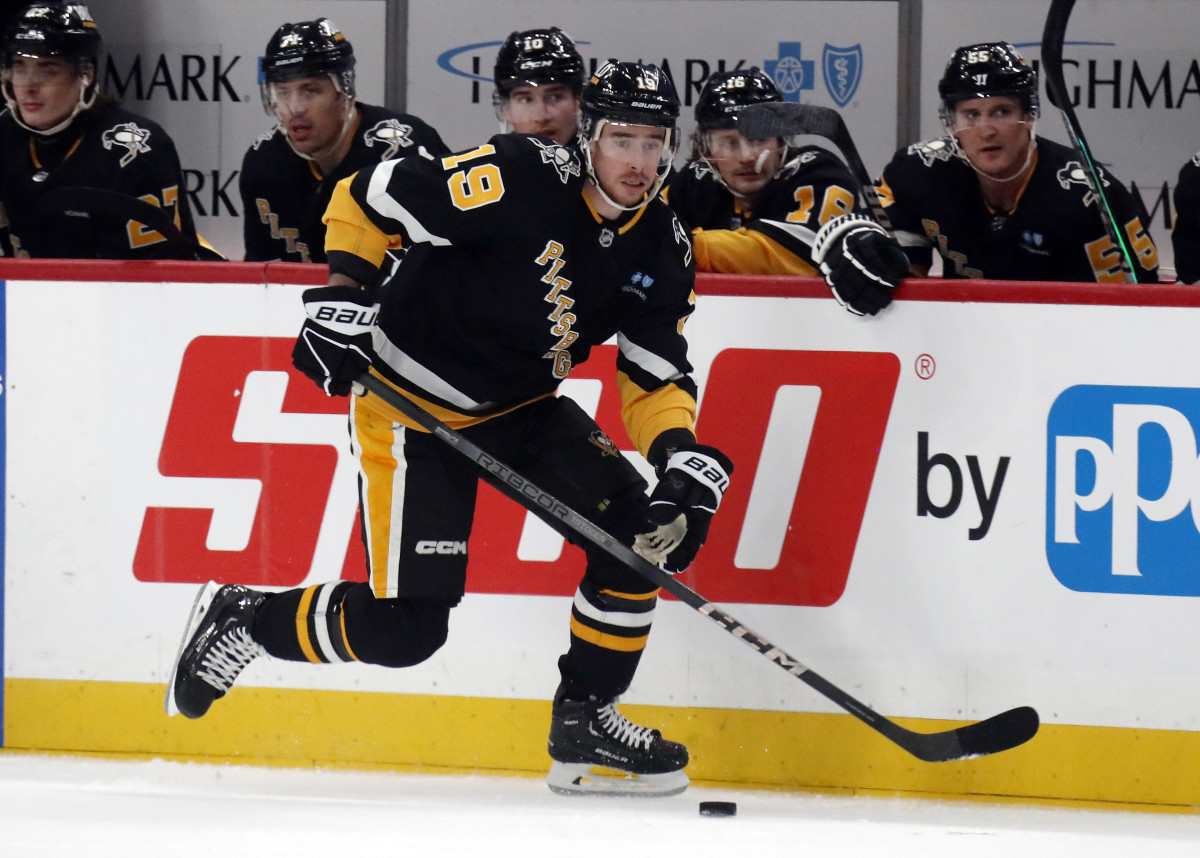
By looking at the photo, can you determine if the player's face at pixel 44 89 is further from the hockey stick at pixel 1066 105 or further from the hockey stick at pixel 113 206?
the hockey stick at pixel 1066 105

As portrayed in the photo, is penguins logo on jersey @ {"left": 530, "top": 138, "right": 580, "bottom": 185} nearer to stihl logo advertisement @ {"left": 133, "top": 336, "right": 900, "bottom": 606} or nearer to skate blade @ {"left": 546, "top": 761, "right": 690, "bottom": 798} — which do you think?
stihl logo advertisement @ {"left": 133, "top": 336, "right": 900, "bottom": 606}

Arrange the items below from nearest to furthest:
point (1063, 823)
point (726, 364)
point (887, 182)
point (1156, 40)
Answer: point (1063, 823), point (726, 364), point (887, 182), point (1156, 40)

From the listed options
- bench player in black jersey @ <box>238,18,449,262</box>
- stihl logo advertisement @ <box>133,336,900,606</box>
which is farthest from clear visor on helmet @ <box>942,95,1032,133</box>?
bench player in black jersey @ <box>238,18,449,262</box>

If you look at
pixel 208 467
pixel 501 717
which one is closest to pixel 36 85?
pixel 208 467

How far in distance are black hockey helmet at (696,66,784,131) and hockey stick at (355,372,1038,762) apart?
104 cm

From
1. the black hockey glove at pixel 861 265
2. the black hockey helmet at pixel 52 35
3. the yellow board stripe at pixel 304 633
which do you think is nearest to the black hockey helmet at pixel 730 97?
the black hockey glove at pixel 861 265

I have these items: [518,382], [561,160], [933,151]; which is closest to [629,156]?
[561,160]

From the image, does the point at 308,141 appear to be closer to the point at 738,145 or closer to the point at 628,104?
the point at 738,145

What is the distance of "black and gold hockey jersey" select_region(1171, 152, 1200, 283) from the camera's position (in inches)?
119

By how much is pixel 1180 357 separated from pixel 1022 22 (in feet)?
6.12

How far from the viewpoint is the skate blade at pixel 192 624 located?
2.62 metres

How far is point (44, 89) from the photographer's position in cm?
333

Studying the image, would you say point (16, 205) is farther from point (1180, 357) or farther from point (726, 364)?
point (1180, 357)

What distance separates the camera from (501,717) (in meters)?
2.77
